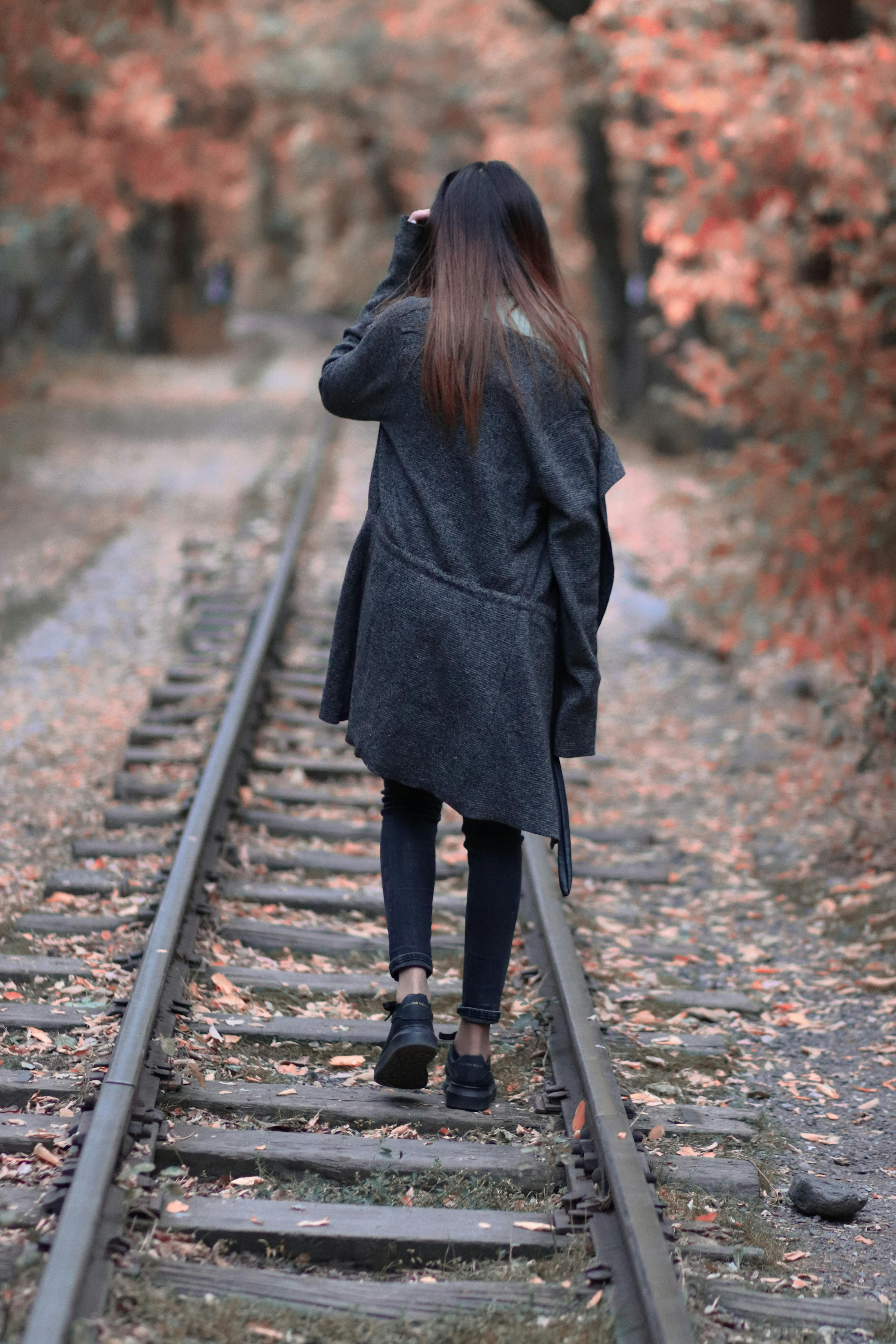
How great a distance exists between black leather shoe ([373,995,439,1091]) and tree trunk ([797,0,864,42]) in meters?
7.34

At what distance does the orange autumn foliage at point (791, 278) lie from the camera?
318 inches

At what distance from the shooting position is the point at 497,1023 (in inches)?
159

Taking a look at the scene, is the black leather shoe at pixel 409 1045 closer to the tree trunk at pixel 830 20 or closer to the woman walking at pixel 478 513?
the woman walking at pixel 478 513

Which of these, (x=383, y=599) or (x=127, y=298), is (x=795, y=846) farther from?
(x=127, y=298)

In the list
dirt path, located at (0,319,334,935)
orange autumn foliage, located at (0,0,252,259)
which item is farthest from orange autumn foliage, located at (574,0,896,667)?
orange autumn foliage, located at (0,0,252,259)

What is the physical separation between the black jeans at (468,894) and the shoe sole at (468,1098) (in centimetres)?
17

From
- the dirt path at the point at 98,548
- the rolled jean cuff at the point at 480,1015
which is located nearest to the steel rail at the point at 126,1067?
the dirt path at the point at 98,548

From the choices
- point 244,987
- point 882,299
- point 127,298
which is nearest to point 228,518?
point 882,299

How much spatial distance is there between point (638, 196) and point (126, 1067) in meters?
17.3

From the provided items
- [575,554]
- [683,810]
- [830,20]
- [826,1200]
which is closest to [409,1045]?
[826,1200]

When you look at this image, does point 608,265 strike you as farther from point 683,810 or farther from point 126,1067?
point 126,1067

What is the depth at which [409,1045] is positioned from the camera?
3.35 meters

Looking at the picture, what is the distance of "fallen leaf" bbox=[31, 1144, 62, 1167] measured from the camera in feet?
10.0

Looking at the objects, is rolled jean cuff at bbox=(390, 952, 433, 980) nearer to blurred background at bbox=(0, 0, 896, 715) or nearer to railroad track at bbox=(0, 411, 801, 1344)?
railroad track at bbox=(0, 411, 801, 1344)
